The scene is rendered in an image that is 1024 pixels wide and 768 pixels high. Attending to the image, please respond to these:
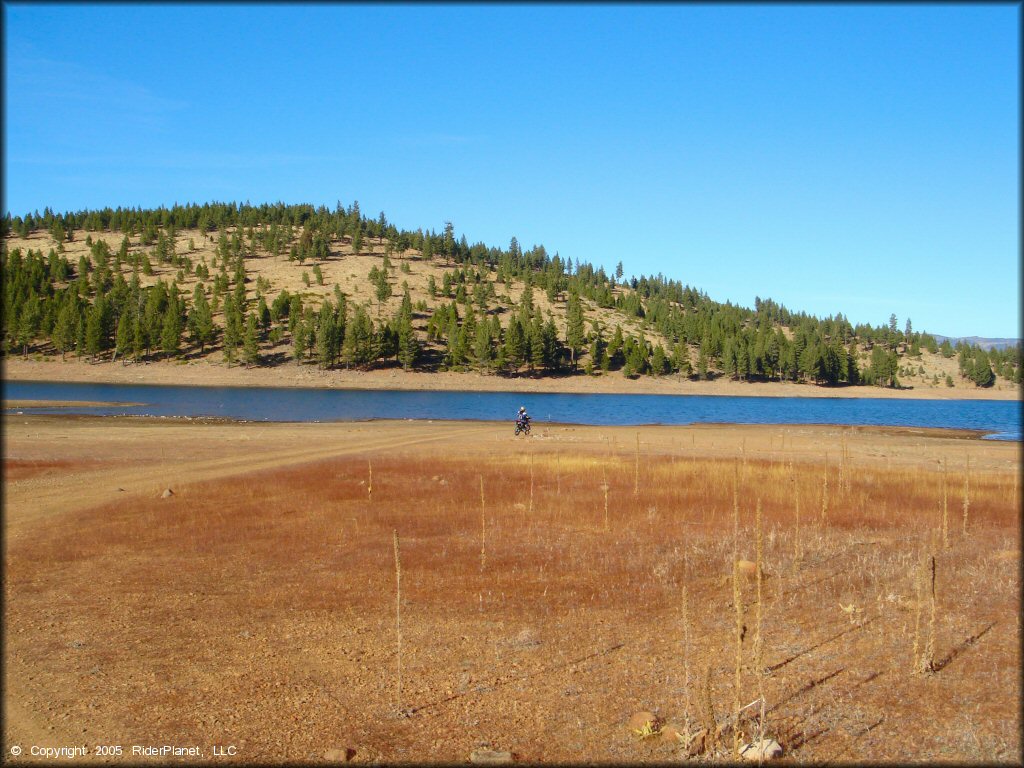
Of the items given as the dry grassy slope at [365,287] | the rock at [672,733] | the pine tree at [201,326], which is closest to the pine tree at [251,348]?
the pine tree at [201,326]

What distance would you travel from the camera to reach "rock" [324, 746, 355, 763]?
8573mm

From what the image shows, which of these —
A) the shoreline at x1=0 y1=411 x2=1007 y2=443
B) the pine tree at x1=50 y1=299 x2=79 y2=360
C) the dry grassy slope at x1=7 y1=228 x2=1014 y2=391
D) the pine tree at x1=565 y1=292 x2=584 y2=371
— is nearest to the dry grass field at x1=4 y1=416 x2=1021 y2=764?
the shoreline at x1=0 y1=411 x2=1007 y2=443

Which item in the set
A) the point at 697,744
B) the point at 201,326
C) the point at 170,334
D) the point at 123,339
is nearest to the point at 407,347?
the point at 201,326

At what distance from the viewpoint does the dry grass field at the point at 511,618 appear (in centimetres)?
912

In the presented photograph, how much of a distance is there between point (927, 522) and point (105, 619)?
68.0ft

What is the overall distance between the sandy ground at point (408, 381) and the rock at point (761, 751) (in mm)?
97018

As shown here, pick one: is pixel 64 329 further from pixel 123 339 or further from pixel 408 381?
pixel 408 381

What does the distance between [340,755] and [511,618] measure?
5252 millimetres

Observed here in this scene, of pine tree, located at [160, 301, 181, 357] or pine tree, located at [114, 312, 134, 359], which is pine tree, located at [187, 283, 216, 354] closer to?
pine tree, located at [160, 301, 181, 357]

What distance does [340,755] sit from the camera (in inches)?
340

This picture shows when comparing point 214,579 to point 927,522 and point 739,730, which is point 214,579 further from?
point 927,522

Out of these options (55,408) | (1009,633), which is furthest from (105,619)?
(55,408)

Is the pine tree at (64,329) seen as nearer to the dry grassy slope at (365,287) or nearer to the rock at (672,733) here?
the rock at (672,733)

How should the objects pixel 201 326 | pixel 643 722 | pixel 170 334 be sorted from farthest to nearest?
pixel 201 326 < pixel 170 334 < pixel 643 722
